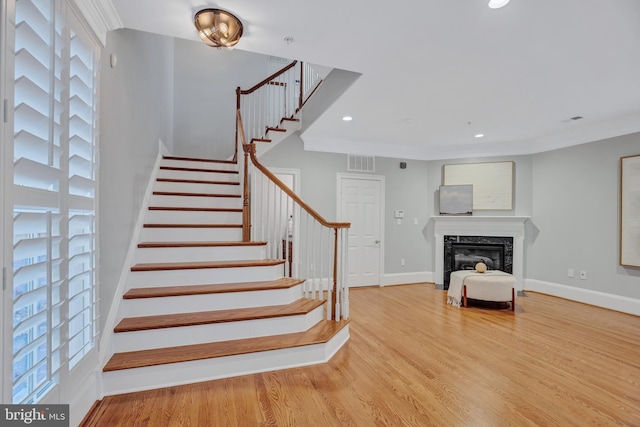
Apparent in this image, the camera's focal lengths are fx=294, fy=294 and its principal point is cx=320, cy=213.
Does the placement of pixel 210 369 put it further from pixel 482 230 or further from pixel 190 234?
pixel 482 230

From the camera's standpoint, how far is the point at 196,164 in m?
4.35

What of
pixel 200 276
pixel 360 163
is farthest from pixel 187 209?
pixel 360 163

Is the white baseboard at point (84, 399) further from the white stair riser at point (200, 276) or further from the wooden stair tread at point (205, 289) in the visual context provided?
the white stair riser at point (200, 276)

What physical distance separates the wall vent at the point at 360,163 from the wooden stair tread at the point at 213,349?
3305 millimetres

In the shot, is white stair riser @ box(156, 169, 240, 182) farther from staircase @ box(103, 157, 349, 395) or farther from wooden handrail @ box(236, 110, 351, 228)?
wooden handrail @ box(236, 110, 351, 228)

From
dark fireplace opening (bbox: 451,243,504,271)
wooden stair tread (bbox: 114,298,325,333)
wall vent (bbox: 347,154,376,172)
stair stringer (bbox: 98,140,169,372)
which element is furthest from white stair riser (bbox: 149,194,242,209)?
dark fireplace opening (bbox: 451,243,504,271)

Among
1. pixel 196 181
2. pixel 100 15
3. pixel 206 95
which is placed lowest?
pixel 196 181

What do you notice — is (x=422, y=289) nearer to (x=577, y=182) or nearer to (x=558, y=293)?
(x=558, y=293)

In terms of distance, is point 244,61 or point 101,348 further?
Result: point 244,61

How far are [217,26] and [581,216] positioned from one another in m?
5.38

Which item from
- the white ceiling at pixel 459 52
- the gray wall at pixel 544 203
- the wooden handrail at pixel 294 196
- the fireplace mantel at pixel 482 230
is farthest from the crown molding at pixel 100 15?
the fireplace mantel at pixel 482 230

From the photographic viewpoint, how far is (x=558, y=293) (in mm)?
4652

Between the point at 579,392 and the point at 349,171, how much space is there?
4001mm

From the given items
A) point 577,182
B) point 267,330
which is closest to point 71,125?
point 267,330
